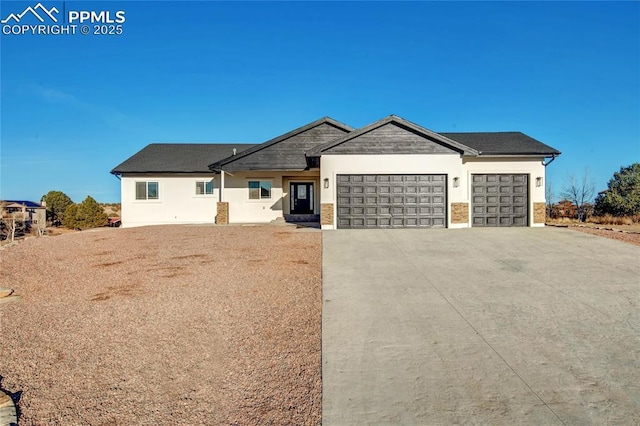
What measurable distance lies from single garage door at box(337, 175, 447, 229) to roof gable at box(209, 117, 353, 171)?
449 centimetres

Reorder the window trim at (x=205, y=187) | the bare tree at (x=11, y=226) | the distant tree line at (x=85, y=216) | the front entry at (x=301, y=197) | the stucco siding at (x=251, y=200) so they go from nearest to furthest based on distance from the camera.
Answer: the bare tree at (x=11, y=226)
the stucco siding at (x=251, y=200)
the front entry at (x=301, y=197)
the window trim at (x=205, y=187)
the distant tree line at (x=85, y=216)

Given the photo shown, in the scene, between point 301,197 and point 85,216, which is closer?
point 301,197

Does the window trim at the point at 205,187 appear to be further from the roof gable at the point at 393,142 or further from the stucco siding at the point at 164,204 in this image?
the roof gable at the point at 393,142

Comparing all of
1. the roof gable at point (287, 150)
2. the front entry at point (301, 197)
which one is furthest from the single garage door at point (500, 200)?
the front entry at point (301, 197)

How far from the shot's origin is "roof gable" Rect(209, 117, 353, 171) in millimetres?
20844

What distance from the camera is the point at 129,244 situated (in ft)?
45.1

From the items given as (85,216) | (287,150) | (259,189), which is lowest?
(85,216)

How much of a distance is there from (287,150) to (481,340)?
17.4 metres

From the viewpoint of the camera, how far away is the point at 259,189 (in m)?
22.7

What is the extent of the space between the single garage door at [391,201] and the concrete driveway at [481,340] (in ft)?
21.4

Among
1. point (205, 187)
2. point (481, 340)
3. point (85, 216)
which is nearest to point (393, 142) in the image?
point (205, 187)

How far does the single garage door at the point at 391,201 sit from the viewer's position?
17094 millimetres

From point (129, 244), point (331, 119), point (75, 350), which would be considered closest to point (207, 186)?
point (331, 119)

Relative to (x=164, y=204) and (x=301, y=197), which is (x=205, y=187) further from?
(x=301, y=197)
